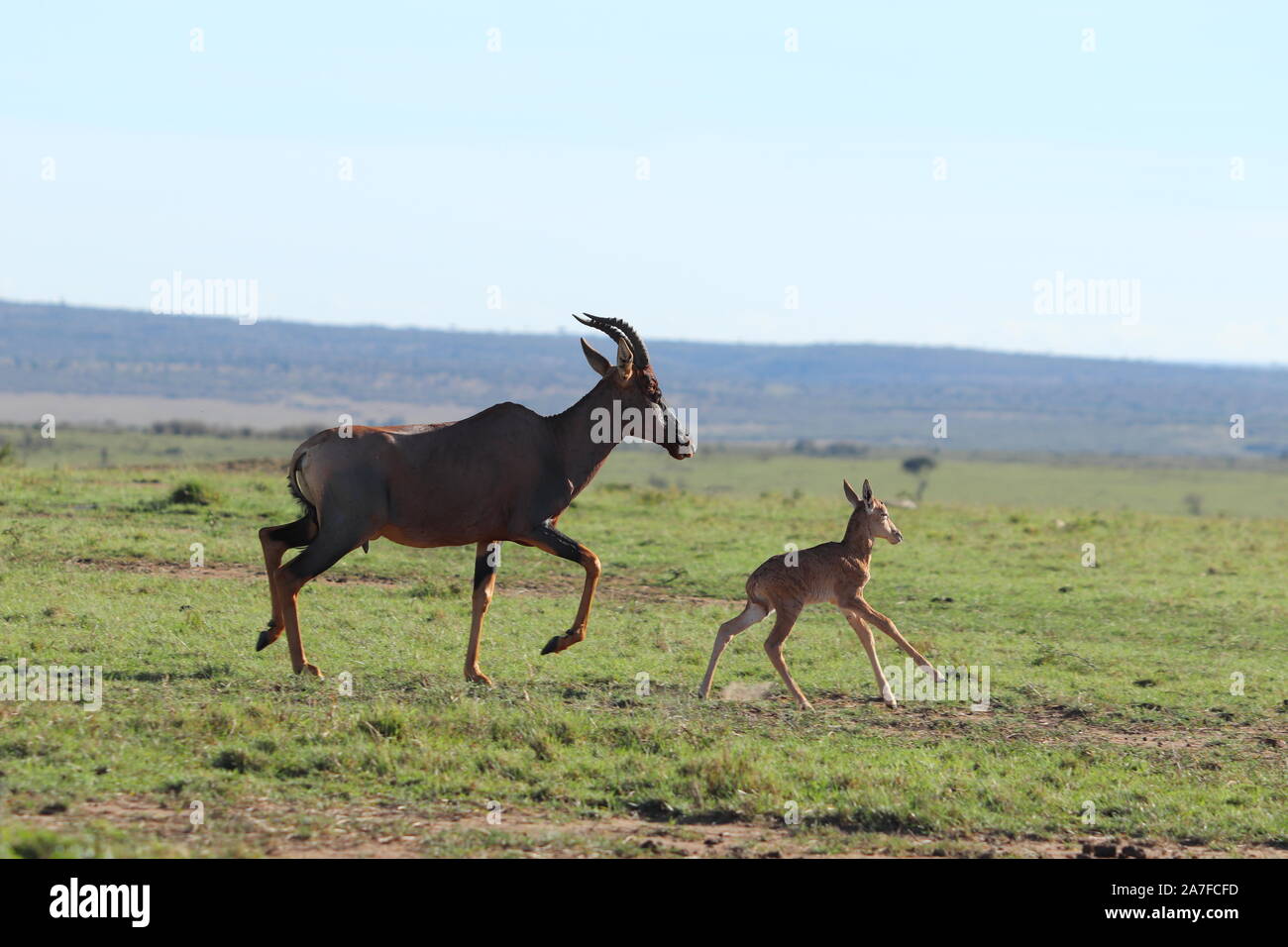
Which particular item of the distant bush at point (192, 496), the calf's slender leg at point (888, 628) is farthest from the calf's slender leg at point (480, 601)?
the distant bush at point (192, 496)

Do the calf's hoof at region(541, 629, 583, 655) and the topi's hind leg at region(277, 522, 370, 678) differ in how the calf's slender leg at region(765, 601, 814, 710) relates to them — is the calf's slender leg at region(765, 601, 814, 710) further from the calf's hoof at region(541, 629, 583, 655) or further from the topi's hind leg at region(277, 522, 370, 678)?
the topi's hind leg at region(277, 522, 370, 678)

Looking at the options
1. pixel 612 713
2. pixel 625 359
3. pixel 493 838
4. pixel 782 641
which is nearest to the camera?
pixel 493 838

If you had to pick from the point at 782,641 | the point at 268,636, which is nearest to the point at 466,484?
the point at 268,636

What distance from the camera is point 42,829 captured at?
7.55 m

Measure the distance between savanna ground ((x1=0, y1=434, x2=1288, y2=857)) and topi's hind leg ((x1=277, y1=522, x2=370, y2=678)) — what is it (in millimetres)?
192

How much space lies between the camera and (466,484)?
1209cm

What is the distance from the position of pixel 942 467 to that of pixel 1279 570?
59554 millimetres

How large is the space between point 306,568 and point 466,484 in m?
1.32

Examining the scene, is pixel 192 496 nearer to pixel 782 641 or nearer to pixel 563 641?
pixel 563 641

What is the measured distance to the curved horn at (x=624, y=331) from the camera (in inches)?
503

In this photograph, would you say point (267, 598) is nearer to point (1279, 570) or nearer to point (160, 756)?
point (160, 756)

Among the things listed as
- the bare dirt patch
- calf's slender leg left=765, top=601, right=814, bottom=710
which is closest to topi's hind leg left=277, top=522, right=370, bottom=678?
calf's slender leg left=765, top=601, right=814, bottom=710

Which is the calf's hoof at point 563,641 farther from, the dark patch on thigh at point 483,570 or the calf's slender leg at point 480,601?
the dark patch on thigh at point 483,570
